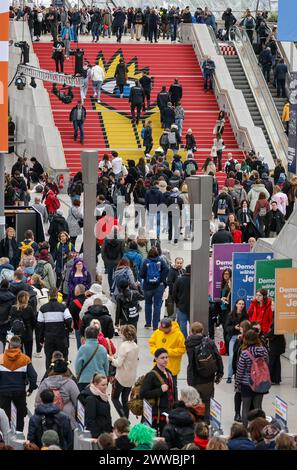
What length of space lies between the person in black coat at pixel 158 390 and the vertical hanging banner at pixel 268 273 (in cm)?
485

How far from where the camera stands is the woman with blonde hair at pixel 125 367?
1716 centimetres

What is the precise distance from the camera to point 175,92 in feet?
142

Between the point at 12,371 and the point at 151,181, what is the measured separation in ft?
53.3

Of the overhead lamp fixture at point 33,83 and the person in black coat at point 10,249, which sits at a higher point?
the overhead lamp fixture at point 33,83

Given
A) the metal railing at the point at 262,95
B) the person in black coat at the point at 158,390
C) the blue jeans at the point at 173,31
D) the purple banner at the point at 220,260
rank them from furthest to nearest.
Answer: the blue jeans at the point at 173,31
the metal railing at the point at 262,95
the purple banner at the point at 220,260
the person in black coat at the point at 158,390

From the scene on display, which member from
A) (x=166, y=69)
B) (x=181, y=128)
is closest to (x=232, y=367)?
(x=181, y=128)

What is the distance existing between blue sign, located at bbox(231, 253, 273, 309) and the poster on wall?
1.34m

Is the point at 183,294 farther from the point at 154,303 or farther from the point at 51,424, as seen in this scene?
the point at 51,424

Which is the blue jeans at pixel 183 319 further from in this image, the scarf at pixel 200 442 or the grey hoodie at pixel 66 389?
the scarf at pixel 200 442

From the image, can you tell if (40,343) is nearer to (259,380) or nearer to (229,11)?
(259,380)

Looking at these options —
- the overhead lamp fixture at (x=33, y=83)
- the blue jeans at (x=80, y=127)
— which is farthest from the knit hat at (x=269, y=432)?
the overhead lamp fixture at (x=33, y=83)

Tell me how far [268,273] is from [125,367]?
13.3 ft

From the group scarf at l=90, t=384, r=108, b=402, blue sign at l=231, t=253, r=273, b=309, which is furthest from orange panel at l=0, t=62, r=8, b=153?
scarf at l=90, t=384, r=108, b=402

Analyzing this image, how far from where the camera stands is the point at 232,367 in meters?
18.7
